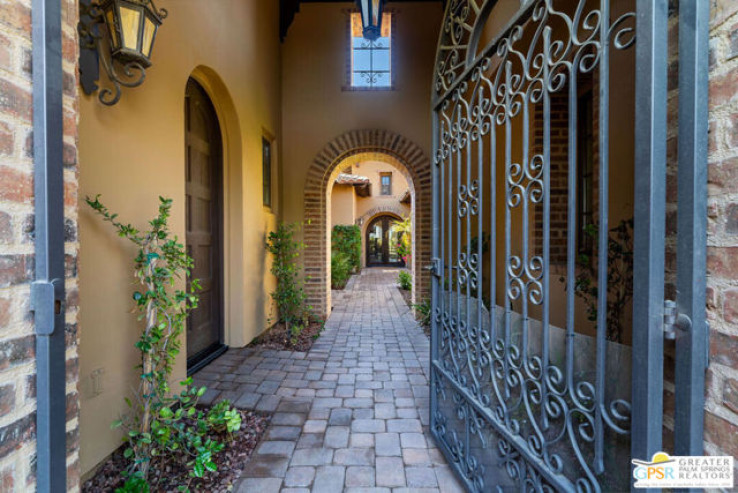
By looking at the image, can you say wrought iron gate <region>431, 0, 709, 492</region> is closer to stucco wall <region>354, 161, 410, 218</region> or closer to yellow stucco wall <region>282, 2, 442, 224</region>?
yellow stucco wall <region>282, 2, 442, 224</region>

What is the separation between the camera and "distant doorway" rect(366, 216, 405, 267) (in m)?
16.2

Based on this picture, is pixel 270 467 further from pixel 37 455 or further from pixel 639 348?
pixel 639 348

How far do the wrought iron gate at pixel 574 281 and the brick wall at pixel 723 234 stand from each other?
0.02 metres

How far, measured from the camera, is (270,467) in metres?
1.90

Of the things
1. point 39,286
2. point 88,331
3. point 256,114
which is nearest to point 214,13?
→ point 256,114

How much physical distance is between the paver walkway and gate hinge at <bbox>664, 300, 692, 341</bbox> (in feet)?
4.66

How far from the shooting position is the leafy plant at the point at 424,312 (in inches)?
191

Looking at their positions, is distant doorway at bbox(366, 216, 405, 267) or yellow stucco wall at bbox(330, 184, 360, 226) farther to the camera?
distant doorway at bbox(366, 216, 405, 267)

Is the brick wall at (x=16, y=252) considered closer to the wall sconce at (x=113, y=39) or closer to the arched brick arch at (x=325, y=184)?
the wall sconce at (x=113, y=39)

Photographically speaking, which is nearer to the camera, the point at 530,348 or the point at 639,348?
the point at 639,348

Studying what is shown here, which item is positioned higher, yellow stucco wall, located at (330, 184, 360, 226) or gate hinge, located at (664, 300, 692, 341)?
yellow stucco wall, located at (330, 184, 360, 226)

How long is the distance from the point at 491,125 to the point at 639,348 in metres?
1.11

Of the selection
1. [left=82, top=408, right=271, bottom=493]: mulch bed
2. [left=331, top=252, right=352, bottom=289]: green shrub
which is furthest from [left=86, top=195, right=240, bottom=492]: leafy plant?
[left=331, top=252, right=352, bottom=289]: green shrub

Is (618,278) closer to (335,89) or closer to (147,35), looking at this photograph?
(147,35)
